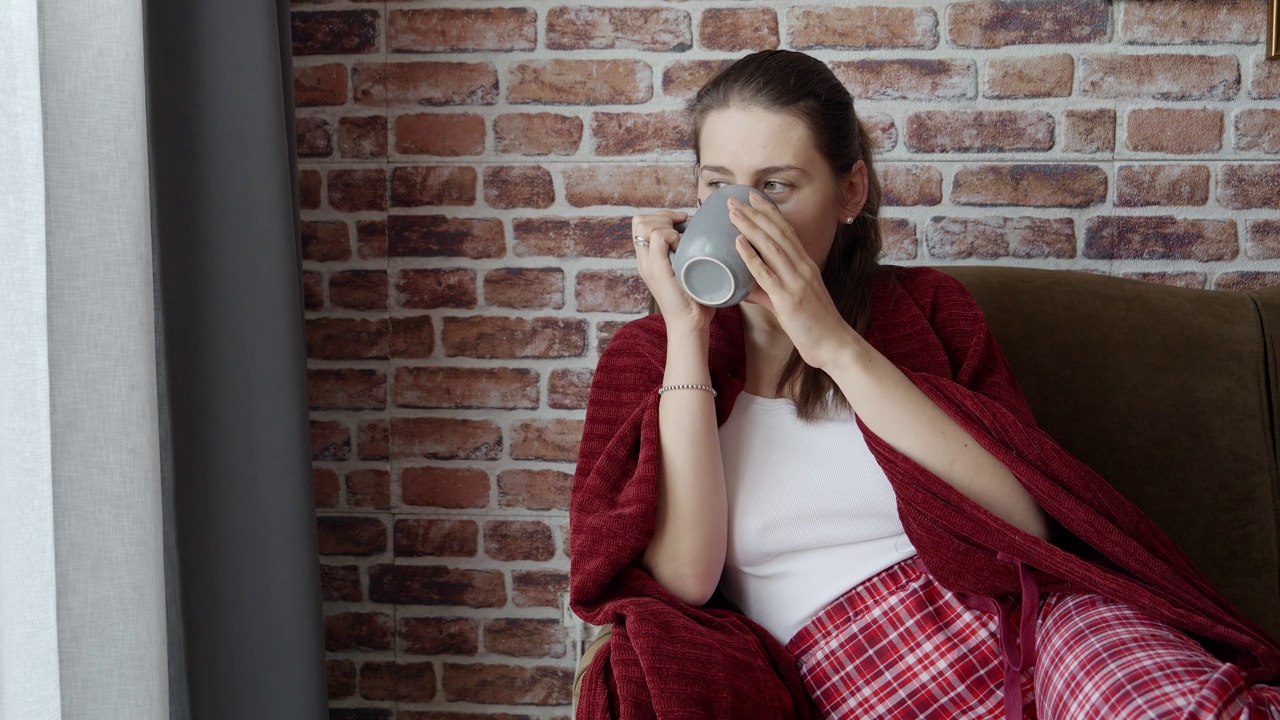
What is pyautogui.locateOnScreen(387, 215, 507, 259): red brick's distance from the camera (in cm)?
162

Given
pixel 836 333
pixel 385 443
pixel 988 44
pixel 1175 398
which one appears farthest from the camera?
pixel 385 443

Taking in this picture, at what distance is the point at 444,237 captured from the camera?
1.62 meters

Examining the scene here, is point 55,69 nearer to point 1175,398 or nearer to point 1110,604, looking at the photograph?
point 1110,604

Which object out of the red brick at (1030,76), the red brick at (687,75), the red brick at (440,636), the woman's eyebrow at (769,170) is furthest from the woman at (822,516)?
the red brick at (440,636)

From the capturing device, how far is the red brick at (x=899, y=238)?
1.60 meters

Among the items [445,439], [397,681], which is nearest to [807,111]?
[445,439]

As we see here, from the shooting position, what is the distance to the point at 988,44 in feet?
5.03

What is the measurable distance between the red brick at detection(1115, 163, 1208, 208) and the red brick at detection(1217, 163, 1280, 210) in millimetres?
30

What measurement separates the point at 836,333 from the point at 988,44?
2.51 ft

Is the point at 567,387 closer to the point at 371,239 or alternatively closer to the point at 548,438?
the point at 548,438

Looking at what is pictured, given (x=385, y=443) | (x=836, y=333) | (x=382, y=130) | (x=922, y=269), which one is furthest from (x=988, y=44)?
(x=385, y=443)

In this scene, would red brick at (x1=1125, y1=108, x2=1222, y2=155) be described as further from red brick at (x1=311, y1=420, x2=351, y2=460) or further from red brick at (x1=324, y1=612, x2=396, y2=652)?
red brick at (x1=324, y1=612, x2=396, y2=652)

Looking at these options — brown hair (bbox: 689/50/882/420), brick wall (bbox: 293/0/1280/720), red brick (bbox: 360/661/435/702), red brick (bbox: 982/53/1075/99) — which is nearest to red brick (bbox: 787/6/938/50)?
brick wall (bbox: 293/0/1280/720)

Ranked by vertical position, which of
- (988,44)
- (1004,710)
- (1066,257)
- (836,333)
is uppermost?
(988,44)
